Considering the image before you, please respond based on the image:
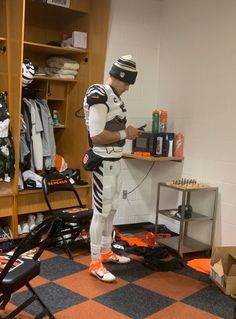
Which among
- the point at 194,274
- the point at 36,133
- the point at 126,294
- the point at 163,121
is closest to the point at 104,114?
the point at 36,133

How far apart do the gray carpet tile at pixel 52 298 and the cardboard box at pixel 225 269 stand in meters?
1.04

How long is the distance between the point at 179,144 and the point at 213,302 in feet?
5.89

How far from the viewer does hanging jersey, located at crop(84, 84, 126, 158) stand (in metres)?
2.86

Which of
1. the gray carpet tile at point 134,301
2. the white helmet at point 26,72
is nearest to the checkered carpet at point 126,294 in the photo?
the gray carpet tile at point 134,301

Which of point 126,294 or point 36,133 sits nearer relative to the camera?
point 126,294

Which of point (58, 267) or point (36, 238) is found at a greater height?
point (36, 238)

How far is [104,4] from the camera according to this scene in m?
3.87

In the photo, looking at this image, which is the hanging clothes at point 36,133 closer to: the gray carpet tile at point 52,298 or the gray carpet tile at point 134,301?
the gray carpet tile at point 52,298

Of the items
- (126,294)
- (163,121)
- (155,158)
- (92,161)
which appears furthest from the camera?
(163,121)

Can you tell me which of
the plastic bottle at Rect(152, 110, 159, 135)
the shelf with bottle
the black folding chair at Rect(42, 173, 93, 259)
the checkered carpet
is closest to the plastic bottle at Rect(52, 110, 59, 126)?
the black folding chair at Rect(42, 173, 93, 259)

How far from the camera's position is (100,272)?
3.00 meters

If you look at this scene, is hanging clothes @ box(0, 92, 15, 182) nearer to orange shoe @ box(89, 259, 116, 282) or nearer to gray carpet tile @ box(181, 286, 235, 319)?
orange shoe @ box(89, 259, 116, 282)

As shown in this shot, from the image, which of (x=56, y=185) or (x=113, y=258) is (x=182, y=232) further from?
(x=56, y=185)

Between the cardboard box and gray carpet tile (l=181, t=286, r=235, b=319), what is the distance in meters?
0.07
